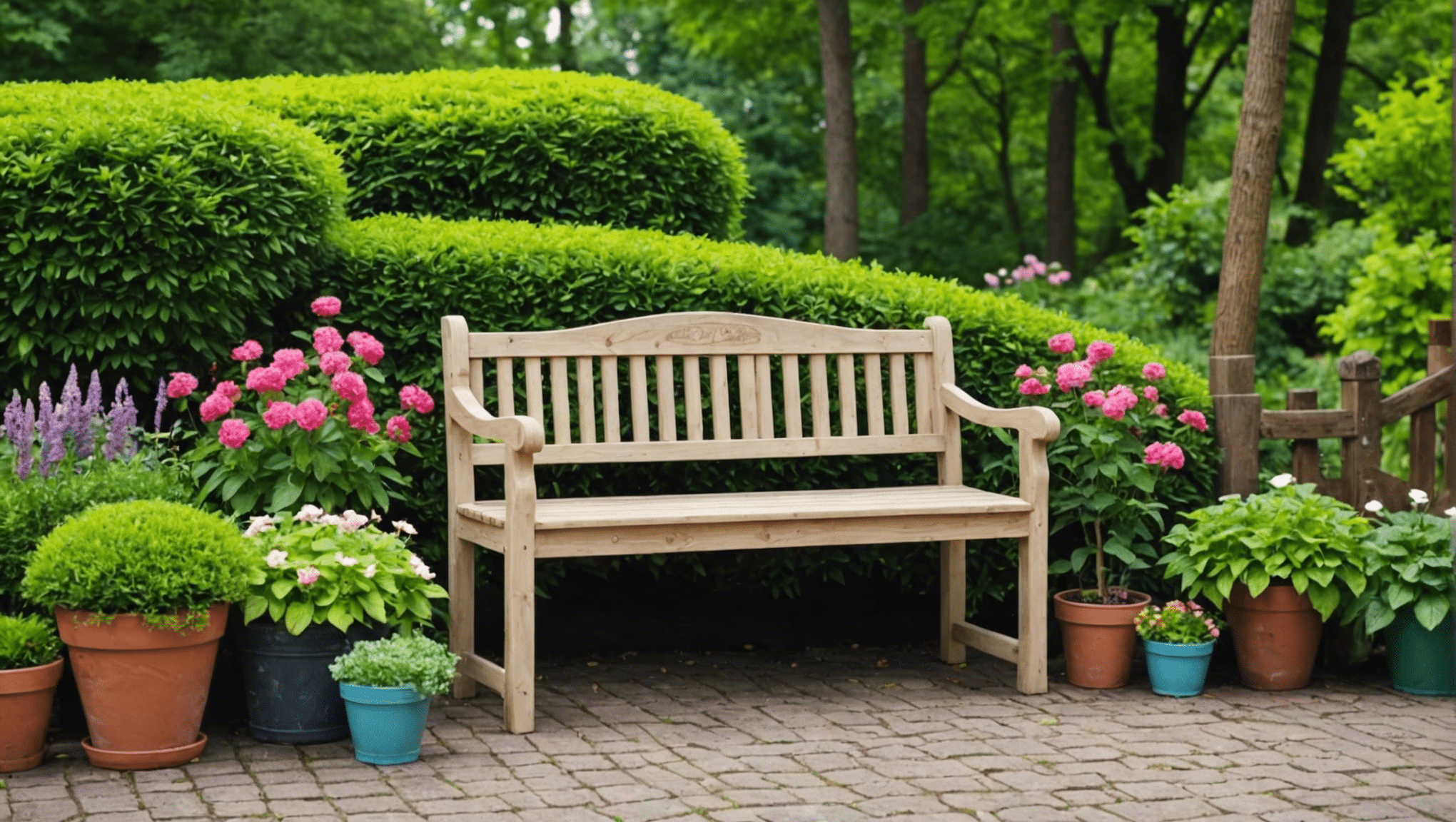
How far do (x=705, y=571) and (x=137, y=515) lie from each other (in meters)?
2.35

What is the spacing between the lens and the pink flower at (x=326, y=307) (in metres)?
5.19

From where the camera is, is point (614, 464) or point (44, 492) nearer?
point (44, 492)

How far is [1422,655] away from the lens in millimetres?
5262

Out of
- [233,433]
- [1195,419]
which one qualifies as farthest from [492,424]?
[1195,419]

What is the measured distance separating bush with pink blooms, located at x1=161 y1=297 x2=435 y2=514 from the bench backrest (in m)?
0.33

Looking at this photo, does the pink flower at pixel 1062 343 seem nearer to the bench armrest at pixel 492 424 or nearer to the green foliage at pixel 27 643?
the bench armrest at pixel 492 424

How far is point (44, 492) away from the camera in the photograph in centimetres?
453

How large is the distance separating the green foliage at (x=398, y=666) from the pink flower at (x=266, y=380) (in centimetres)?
96

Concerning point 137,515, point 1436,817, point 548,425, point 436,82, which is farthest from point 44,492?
point 1436,817

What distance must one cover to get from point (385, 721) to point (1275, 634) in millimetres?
3136

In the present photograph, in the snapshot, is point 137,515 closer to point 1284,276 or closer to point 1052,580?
point 1052,580

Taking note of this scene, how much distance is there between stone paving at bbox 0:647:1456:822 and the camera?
3.86m

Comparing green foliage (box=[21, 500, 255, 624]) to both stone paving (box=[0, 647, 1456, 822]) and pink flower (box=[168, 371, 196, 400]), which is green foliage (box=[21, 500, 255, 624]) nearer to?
stone paving (box=[0, 647, 1456, 822])

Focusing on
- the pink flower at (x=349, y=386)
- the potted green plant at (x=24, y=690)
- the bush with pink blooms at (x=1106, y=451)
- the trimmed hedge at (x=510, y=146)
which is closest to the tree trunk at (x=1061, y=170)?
the trimmed hedge at (x=510, y=146)
